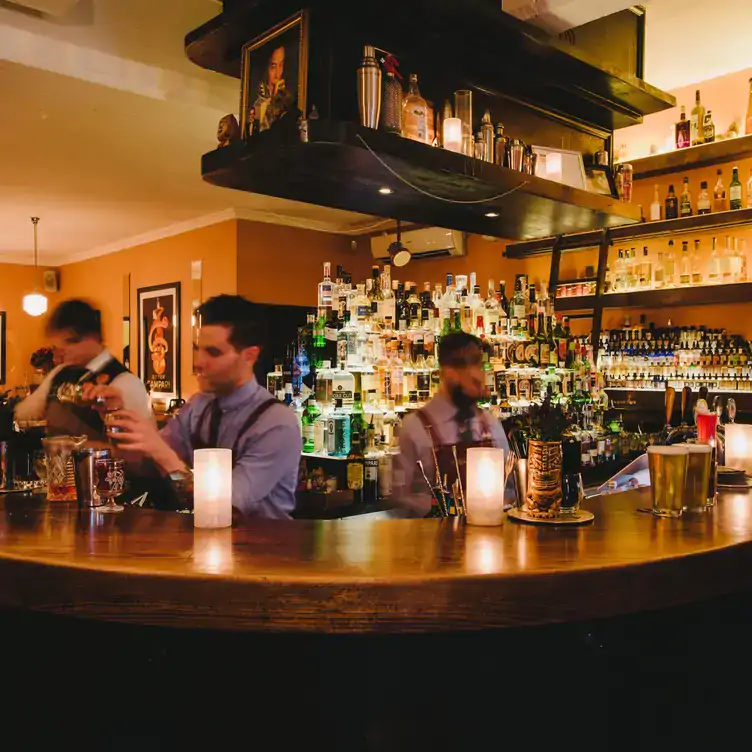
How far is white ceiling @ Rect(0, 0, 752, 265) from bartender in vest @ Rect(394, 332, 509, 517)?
1.94m

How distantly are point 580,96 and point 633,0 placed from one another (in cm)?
57

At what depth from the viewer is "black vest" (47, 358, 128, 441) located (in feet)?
9.83

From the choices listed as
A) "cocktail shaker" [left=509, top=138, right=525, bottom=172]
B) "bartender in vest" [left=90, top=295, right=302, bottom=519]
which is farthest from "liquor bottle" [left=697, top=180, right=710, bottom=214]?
"bartender in vest" [left=90, top=295, right=302, bottom=519]

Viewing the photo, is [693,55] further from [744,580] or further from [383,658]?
[383,658]

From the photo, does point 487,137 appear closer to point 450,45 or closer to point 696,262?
point 450,45

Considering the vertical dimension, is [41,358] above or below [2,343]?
below

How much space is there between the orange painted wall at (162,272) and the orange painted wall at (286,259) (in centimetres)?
15

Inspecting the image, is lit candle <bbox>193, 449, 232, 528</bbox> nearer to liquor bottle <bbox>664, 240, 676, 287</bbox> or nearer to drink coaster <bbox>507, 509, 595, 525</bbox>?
drink coaster <bbox>507, 509, 595, 525</bbox>

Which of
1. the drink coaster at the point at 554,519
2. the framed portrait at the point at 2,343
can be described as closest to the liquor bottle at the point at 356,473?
the drink coaster at the point at 554,519

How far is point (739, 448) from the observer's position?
265 cm

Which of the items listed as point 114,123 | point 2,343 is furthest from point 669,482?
point 2,343

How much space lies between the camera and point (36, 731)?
1865mm

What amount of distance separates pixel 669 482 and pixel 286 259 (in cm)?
600

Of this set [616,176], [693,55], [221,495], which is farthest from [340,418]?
[693,55]
